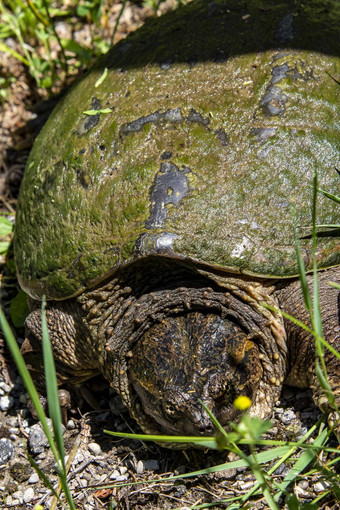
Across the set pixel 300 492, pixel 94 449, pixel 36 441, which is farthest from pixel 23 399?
pixel 300 492

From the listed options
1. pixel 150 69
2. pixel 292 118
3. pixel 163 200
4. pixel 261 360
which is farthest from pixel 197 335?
pixel 150 69

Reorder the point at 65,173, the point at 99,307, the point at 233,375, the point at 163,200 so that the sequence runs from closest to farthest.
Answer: the point at 233,375, the point at 163,200, the point at 99,307, the point at 65,173

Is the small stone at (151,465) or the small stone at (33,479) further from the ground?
the small stone at (33,479)

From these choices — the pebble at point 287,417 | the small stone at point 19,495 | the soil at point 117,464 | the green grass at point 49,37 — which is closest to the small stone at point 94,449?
the soil at point 117,464

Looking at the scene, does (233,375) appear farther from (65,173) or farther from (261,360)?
(65,173)

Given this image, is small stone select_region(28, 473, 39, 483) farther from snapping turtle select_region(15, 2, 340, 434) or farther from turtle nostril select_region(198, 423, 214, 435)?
turtle nostril select_region(198, 423, 214, 435)

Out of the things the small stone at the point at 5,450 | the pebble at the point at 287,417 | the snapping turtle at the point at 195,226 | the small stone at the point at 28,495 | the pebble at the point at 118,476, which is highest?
the snapping turtle at the point at 195,226

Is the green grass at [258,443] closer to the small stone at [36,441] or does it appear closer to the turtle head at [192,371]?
the turtle head at [192,371]
